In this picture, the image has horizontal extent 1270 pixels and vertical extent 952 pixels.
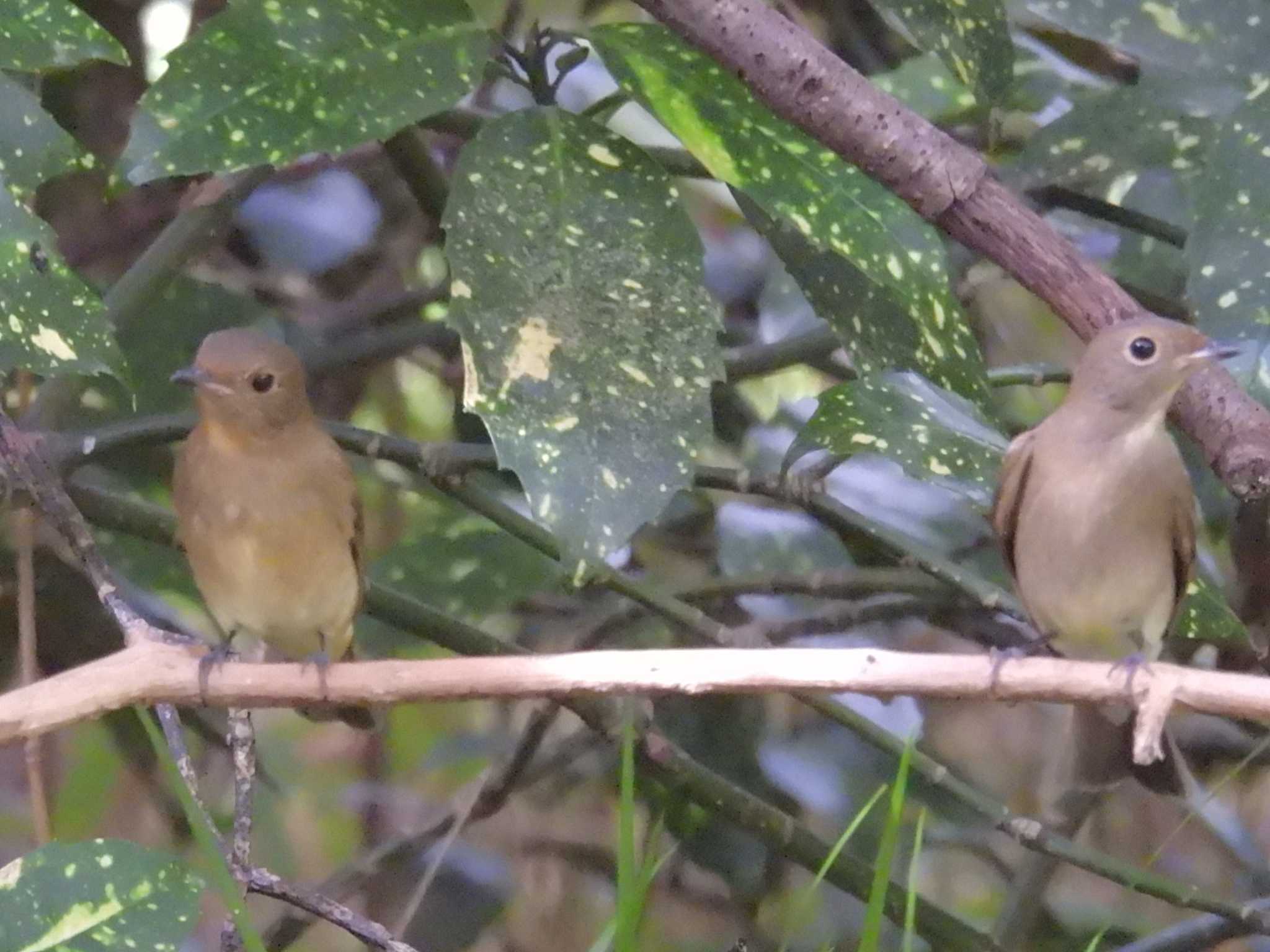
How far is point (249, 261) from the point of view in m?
3.56

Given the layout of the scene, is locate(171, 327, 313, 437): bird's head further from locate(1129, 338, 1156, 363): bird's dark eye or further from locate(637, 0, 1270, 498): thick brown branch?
locate(1129, 338, 1156, 363): bird's dark eye

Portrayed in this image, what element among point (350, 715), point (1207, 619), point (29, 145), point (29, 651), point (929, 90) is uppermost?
point (929, 90)

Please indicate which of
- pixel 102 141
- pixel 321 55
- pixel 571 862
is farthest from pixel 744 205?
pixel 571 862

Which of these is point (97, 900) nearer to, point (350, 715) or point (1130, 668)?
point (1130, 668)

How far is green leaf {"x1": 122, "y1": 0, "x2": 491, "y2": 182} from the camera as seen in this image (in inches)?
65.5

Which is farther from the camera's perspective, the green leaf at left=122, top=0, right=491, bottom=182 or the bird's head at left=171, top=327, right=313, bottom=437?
the bird's head at left=171, top=327, right=313, bottom=437

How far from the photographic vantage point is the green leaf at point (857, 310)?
2014 mm

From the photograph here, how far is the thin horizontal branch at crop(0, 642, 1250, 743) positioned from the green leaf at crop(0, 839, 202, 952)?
149 millimetres

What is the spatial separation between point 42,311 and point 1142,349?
145cm

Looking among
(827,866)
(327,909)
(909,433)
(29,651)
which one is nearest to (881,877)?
(827,866)

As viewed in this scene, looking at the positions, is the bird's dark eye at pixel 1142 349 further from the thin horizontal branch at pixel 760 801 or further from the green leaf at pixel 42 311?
the green leaf at pixel 42 311

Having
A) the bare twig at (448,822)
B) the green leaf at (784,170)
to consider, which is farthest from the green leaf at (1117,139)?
the bare twig at (448,822)

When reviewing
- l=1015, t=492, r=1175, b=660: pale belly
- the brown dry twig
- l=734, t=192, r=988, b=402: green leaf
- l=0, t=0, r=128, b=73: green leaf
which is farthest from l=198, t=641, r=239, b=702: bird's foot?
l=1015, t=492, r=1175, b=660: pale belly

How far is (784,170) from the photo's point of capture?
179 centimetres
